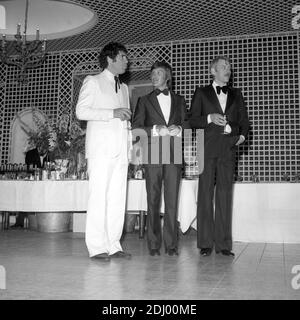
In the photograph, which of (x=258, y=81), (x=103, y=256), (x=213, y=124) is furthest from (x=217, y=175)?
(x=258, y=81)

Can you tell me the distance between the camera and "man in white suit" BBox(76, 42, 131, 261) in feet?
10.00

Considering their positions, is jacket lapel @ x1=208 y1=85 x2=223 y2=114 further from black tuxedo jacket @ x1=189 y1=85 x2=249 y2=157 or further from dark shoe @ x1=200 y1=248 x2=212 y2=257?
dark shoe @ x1=200 y1=248 x2=212 y2=257

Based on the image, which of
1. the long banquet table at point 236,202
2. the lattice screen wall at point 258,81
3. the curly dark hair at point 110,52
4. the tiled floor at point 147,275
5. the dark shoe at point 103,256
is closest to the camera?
the tiled floor at point 147,275

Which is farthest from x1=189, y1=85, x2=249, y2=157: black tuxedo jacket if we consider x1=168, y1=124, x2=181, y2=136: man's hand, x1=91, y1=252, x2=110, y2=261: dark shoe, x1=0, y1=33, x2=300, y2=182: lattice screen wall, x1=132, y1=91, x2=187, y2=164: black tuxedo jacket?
x1=0, y1=33, x2=300, y2=182: lattice screen wall

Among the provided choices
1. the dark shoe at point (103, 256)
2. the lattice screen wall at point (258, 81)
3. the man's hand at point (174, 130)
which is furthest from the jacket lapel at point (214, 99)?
the lattice screen wall at point (258, 81)

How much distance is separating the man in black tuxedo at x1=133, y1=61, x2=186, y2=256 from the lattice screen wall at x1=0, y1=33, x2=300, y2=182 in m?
3.99

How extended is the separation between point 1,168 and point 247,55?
4870mm

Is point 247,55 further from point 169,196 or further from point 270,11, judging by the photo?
point 169,196

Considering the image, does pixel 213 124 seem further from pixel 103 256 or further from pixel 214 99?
pixel 103 256

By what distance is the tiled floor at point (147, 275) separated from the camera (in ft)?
6.61

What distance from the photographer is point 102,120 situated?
3057 mm

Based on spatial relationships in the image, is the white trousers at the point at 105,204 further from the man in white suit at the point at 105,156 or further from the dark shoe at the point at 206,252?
the dark shoe at the point at 206,252

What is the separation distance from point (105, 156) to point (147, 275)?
974 mm

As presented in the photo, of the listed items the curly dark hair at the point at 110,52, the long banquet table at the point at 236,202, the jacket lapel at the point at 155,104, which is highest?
the curly dark hair at the point at 110,52
